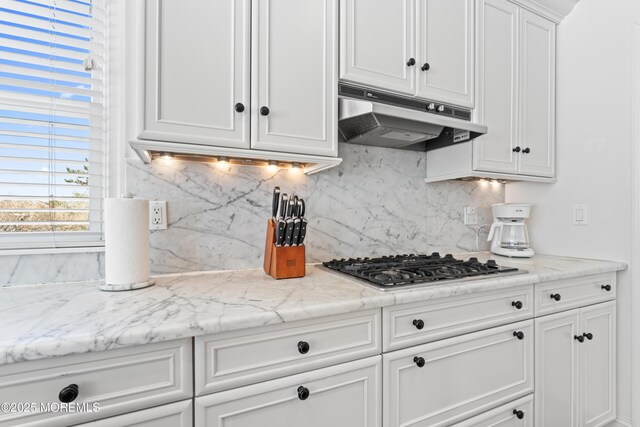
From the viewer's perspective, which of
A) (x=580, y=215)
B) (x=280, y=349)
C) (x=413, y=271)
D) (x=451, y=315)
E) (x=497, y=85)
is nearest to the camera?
(x=280, y=349)

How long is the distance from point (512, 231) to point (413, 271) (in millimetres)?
1133

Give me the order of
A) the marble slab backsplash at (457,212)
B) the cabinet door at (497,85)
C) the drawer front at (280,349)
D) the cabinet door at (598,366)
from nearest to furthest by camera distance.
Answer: the drawer front at (280,349) < the cabinet door at (598,366) < the cabinet door at (497,85) < the marble slab backsplash at (457,212)

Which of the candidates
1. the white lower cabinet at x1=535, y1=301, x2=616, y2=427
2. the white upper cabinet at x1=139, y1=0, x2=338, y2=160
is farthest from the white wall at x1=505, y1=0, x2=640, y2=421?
the white upper cabinet at x1=139, y1=0, x2=338, y2=160

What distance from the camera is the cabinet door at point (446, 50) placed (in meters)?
1.60

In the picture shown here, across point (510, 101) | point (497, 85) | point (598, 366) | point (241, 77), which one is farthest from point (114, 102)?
point (598, 366)

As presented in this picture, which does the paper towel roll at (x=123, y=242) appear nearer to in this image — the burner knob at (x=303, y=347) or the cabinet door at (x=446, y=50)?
the burner knob at (x=303, y=347)

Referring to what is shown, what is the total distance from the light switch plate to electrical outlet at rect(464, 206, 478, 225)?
57cm

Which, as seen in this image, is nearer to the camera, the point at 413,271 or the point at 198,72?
the point at 198,72

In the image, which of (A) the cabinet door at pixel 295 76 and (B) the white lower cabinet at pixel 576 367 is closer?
(A) the cabinet door at pixel 295 76

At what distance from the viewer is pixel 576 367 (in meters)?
1.64

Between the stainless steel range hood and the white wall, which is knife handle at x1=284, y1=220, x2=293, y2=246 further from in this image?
the white wall

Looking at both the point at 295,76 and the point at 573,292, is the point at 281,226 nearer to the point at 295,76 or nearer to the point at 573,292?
the point at 295,76

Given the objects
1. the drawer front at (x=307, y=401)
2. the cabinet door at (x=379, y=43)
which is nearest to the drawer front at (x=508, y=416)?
the drawer front at (x=307, y=401)

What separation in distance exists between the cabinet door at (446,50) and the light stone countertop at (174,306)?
0.97 meters
